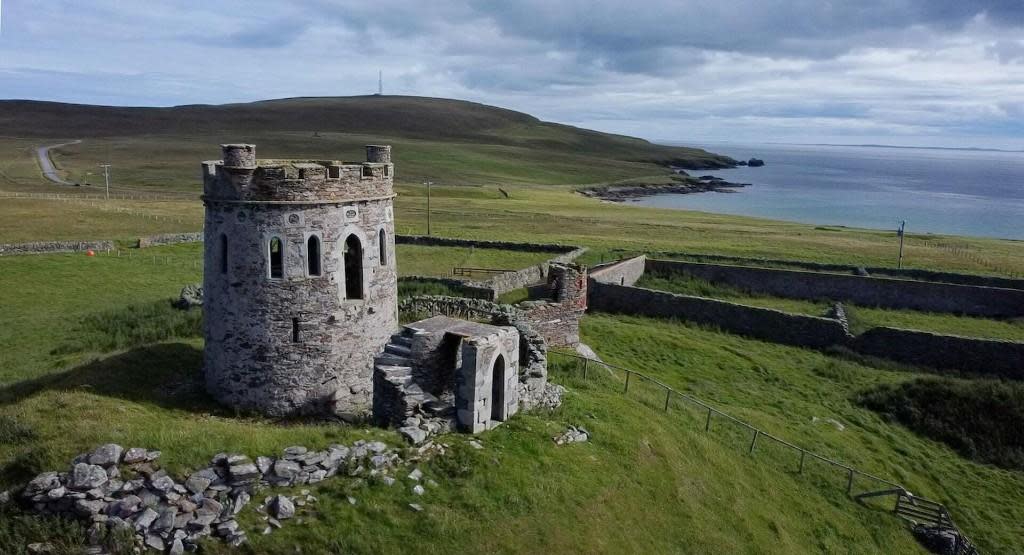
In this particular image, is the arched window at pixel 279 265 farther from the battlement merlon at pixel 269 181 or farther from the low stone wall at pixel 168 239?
the low stone wall at pixel 168 239

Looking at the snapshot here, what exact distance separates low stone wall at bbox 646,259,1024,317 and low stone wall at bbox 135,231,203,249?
1361 inches

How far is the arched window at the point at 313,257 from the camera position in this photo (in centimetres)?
1783

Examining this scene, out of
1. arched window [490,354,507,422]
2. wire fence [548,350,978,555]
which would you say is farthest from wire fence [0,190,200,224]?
arched window [490,354,507,422]

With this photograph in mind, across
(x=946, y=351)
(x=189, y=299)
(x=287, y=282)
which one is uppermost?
(x=287, y=282)

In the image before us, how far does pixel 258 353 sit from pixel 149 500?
7121 millimetres

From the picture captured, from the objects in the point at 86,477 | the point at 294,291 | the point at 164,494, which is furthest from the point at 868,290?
the point at 86,477

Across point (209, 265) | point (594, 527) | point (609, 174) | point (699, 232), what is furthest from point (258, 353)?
point (609, 174)

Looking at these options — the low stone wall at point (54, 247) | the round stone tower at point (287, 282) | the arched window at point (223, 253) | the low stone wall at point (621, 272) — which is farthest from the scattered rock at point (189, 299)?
the low stone wall at point (621, 272)

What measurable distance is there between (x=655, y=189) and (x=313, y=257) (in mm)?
141710

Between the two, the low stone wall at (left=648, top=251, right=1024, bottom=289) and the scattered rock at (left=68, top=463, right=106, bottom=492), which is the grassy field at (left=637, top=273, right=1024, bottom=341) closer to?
the low stone wall at (left=648, top=251, right=1024, bottom=289)

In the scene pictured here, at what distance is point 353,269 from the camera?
2005 centimetres

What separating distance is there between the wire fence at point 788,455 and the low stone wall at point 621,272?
15.5 meters

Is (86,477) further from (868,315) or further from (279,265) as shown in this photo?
(868,315)

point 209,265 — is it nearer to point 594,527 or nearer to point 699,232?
point 594,527
